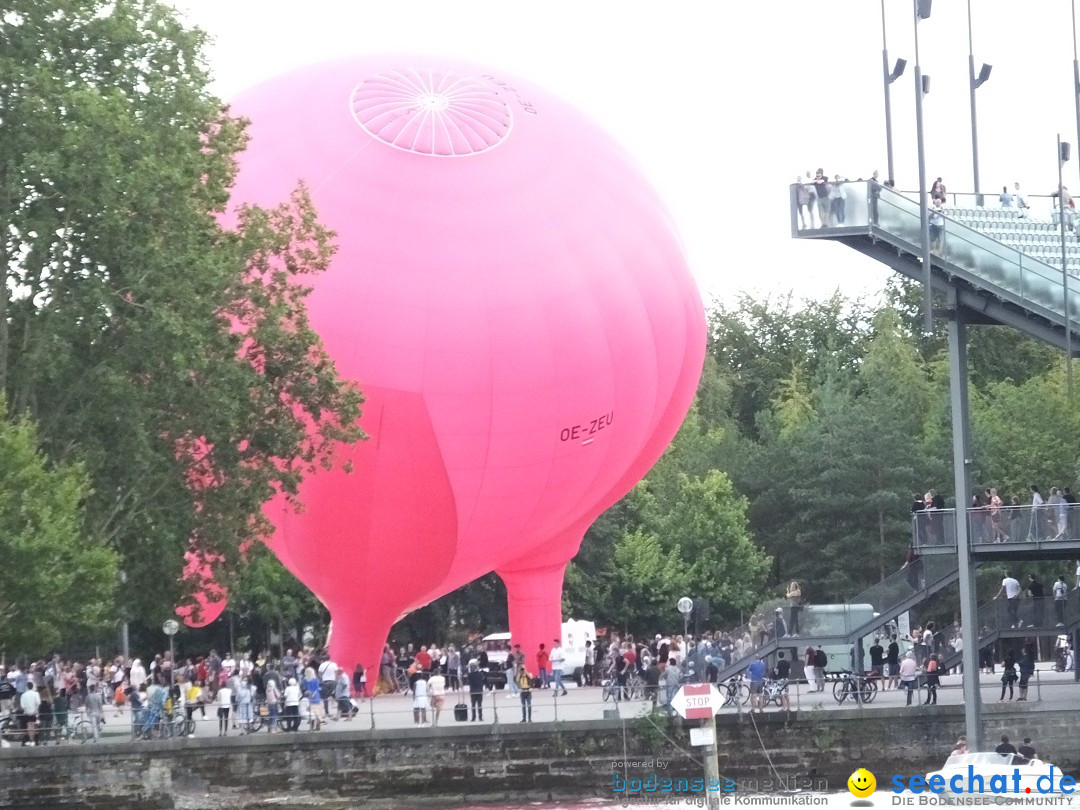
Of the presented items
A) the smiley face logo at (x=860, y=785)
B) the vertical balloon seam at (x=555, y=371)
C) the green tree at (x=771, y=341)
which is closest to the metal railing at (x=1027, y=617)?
the vertical balloon seam at (x=555, y=371)

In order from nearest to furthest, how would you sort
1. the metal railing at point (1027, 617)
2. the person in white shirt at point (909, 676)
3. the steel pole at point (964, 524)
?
the steel pole at point (964, 524), the person in white shirt at point (909, 676), the metal railing at point (1027, 617)

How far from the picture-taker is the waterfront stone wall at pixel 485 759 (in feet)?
115

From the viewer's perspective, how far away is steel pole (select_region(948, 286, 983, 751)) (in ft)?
117

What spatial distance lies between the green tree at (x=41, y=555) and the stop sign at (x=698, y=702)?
41.4ft

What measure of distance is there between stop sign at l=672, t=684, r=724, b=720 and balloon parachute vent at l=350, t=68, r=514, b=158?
17.3 metres

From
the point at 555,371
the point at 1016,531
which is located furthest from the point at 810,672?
the point at 555,371

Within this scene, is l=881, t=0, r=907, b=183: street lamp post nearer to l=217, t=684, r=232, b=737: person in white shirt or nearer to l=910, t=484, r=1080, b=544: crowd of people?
l=910, t=484, r=1080, b=544: crowd of people

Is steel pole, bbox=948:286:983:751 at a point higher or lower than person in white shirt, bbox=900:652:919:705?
higher

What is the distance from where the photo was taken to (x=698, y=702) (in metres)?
23.6

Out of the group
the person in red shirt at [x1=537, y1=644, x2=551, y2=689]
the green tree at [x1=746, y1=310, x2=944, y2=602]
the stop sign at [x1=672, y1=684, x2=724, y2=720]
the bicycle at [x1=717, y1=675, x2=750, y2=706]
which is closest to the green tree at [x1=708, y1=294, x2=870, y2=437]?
the green tree at [x1=746, y1=310, x2=944, y2=602]

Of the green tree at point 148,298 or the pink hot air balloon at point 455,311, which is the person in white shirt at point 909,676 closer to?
the pink hot air balloon at point 455,311

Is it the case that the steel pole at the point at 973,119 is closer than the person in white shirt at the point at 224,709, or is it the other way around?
the person in white shirt at the point at 224,709

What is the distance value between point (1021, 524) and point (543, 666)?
11785mm

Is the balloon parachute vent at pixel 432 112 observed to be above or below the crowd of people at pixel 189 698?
above
